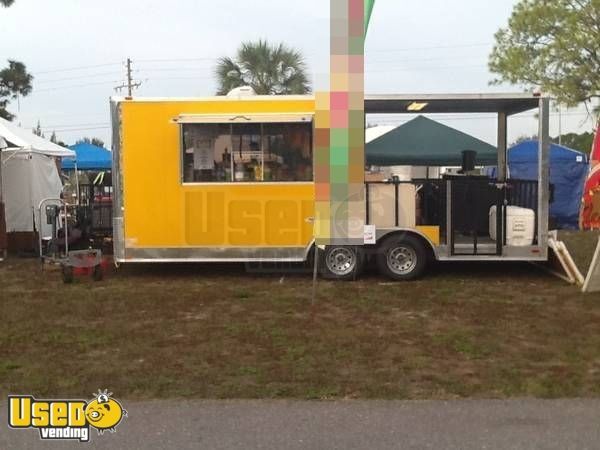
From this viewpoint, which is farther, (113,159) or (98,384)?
(113,159)

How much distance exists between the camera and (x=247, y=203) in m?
10.0

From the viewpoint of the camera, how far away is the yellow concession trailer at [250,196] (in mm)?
9969

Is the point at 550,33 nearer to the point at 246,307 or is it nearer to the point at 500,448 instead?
the point at 246,307

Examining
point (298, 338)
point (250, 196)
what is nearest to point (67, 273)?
point (250, 196)

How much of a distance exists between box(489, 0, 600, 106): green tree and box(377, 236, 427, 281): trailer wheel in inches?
524

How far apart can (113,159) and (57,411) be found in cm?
585

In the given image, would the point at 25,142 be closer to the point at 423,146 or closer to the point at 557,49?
the point at 423,146

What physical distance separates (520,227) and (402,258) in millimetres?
1700

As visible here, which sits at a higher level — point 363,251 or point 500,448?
point 363,251

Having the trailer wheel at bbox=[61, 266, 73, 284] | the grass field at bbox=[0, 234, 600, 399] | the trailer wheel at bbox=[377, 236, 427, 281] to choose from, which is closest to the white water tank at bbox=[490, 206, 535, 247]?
the grass field at bbox=[0, 234, 600, 399]

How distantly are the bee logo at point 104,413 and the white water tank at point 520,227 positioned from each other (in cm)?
660

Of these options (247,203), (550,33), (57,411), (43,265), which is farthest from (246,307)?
(550,33)

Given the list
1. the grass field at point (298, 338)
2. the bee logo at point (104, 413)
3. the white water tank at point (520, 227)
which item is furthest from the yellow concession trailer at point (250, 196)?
the bee logo at point (104, 413)

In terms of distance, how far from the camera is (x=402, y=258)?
10219mm
